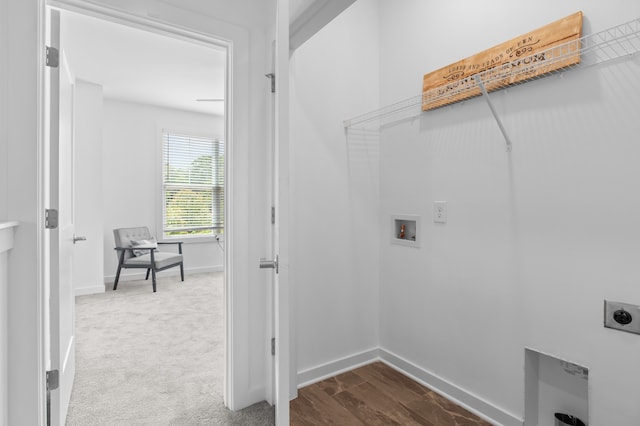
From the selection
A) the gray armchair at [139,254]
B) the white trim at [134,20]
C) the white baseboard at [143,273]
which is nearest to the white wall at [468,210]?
the white trim at [134,20]

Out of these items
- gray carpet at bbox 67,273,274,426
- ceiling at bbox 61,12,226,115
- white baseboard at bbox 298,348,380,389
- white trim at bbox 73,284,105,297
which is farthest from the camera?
white trim at bbox 73,284,105,297

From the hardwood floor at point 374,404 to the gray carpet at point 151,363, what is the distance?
24 cm

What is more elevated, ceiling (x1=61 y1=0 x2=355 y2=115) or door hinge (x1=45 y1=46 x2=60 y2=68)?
ceiling (x1=61 y1=0 x2=355 y2=115)

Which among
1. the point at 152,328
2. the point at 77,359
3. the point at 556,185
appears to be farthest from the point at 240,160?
the point at 152,328

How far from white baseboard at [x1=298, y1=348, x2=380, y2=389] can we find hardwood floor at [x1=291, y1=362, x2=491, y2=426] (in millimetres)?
38

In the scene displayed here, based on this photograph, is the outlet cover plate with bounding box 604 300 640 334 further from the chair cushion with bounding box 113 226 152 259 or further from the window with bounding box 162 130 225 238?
the window with bounding box 162 130 225 238

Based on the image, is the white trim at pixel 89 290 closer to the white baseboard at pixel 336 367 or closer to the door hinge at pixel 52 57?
the white baseboard at pixel 336 367

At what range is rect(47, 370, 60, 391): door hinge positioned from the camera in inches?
55.6


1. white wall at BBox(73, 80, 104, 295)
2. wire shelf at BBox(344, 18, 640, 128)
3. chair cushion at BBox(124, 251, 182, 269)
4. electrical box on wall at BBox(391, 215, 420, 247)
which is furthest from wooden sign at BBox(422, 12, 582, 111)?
white wall at BBox(73, 80, 104, 295)

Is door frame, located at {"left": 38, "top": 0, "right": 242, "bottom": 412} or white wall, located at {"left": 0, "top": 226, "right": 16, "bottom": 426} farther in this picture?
door frame, located at {"left": 38, "top": 0, "right": 242, "bottom": 412}

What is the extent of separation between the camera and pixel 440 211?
201 centimetres

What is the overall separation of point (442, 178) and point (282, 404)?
1.47 m

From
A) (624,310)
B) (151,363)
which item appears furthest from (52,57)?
(624,310)

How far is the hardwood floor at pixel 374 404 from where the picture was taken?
1749 millimetres
